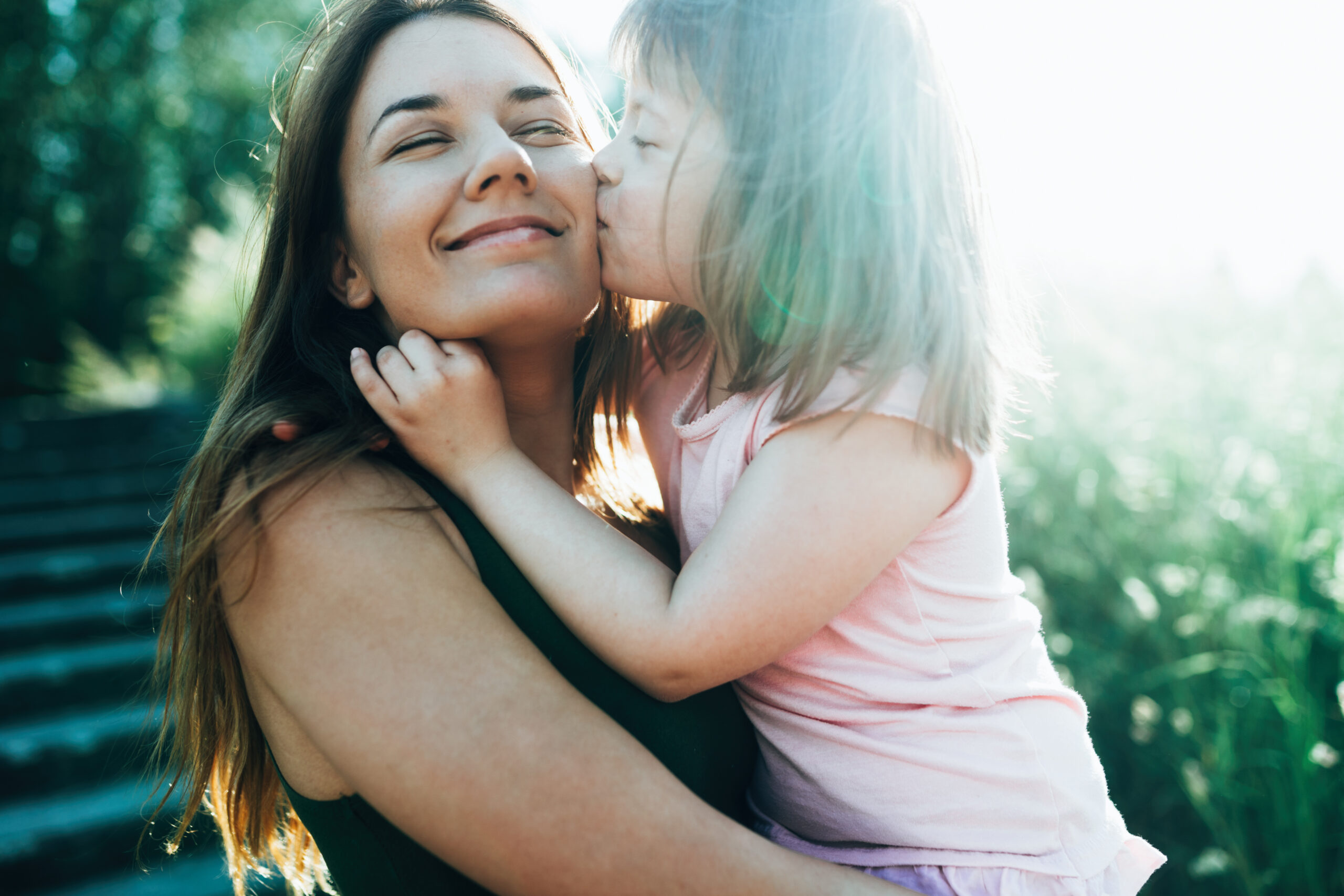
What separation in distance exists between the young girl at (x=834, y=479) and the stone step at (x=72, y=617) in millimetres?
4322

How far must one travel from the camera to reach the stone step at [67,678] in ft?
14.7

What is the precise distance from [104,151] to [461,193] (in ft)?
79.1

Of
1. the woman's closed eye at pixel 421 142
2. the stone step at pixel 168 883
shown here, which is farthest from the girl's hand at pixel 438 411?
the stone step at pixel 168 883

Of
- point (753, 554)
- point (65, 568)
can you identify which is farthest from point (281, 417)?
point (65, 568)

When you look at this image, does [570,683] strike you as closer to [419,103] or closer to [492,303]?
[492,303]

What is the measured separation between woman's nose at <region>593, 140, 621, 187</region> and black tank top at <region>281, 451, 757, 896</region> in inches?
27.5

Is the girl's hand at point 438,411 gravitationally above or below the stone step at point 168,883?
Result: above

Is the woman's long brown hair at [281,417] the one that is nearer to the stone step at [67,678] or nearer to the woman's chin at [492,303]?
the woman's chin at [492,303]

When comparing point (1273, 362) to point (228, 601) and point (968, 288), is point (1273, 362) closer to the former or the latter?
point (968, 288)

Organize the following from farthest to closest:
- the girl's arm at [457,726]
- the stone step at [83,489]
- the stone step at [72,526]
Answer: the stone step at [83,489] < the stone step at [72,526] < the girl's arm at [457,726]

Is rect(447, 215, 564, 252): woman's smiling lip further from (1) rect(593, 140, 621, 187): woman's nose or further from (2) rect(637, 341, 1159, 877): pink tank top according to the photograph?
(2) rect(637, 341, 1159, 877): pink tank top

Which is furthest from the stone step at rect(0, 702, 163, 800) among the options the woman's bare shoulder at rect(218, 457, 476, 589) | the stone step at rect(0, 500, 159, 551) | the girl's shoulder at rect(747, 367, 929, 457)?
the girl's shoulder at rect(747, 367, 929, 457)

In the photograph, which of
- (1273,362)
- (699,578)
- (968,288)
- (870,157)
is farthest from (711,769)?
(1273,362)

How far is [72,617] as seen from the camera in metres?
5.18
